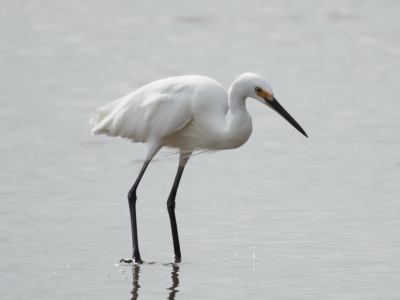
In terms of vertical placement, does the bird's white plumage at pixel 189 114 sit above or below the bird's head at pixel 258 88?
below

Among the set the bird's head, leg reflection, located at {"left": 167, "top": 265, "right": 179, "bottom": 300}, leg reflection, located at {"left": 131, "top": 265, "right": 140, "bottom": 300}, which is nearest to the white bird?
the bird's head

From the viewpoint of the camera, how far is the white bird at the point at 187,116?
22.7 ft

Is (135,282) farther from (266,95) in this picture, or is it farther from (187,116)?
(266,95)

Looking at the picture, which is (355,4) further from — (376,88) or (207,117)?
(207,117)

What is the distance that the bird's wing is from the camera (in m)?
7.25

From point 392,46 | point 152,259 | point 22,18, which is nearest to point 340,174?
point 152,259

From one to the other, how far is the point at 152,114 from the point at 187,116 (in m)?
0.33

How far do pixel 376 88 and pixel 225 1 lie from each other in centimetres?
964

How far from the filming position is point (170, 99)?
730 cm

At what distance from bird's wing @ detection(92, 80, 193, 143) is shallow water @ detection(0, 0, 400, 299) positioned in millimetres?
340

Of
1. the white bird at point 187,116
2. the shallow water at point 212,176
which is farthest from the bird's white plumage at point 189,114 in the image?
the shallow water at point 212,176

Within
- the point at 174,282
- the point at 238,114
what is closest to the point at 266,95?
the point at 238,114

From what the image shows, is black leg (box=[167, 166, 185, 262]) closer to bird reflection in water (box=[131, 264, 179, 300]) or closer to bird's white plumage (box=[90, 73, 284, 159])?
bird reflection in water (box=[131, 264, 179, 300])

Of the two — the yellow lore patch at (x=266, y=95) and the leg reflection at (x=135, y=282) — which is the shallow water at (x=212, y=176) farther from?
the yellow lore patch at (x=266, y=95)
